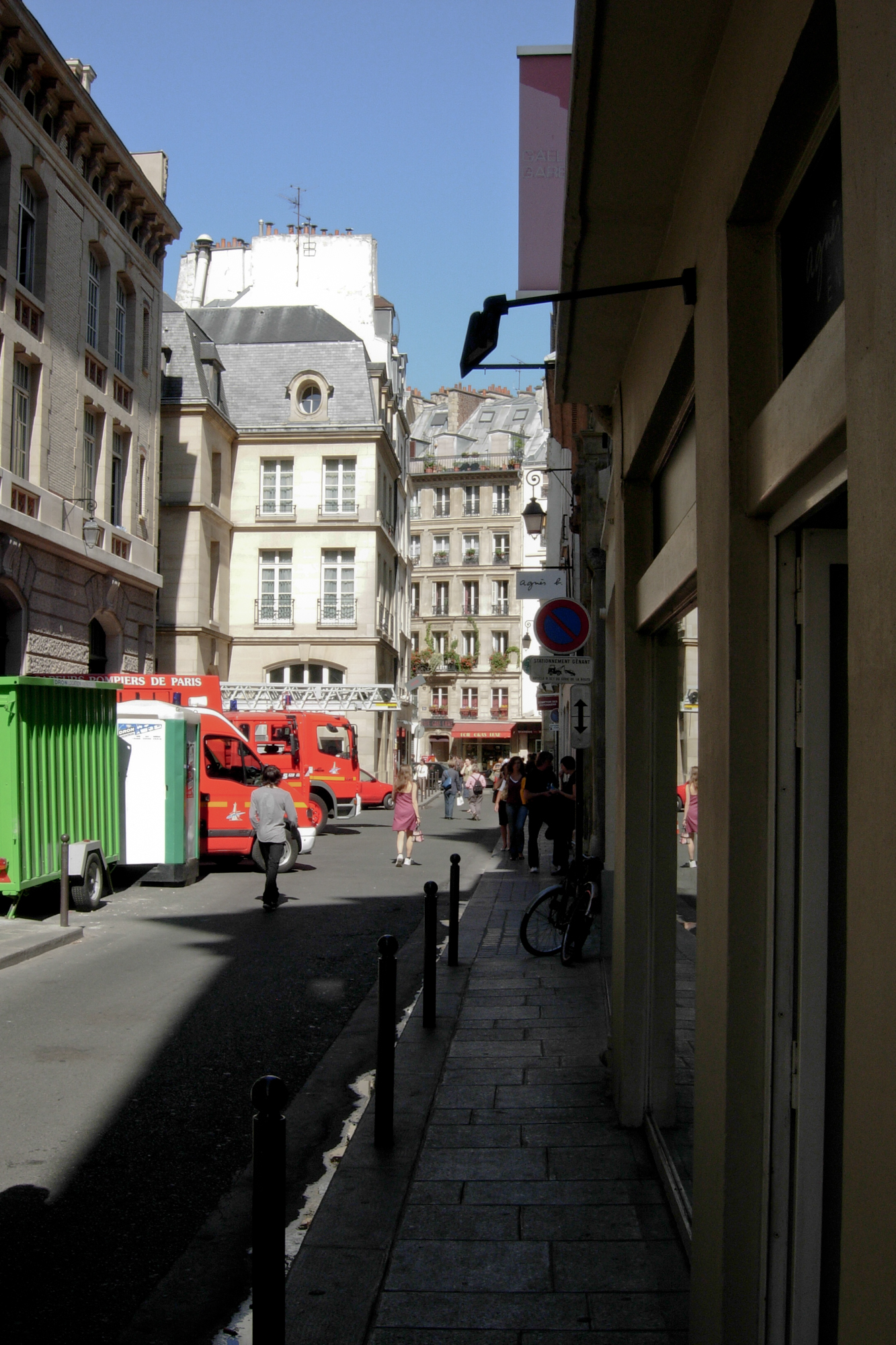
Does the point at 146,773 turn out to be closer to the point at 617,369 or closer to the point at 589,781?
the point at 589,781

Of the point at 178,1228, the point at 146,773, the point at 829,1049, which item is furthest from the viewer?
the point at 146,773

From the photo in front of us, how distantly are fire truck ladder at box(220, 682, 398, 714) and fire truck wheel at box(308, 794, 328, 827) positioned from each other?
6744 millimetres

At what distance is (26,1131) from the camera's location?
6082 millimetres

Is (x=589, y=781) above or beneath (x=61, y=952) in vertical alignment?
above

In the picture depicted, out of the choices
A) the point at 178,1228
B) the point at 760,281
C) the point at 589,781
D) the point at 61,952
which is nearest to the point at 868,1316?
the point at 760,281

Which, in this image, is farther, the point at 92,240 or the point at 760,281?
the point at 92,240

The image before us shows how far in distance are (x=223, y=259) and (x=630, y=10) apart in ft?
173

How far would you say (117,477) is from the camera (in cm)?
2806

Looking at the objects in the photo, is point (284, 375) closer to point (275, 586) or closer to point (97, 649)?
point (275, 586)

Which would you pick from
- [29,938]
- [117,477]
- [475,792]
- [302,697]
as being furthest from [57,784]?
[475,792]

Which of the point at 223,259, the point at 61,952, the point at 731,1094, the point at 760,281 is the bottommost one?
the point at 61,952

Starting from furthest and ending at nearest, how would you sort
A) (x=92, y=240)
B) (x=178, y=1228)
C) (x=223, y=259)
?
(x=223, y=259) → (x=92, y=240) → (x=178, y=1228)

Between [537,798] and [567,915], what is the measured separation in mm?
6544

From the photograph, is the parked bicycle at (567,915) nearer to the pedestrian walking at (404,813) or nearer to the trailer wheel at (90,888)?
the trailer wheel at (90,888)
